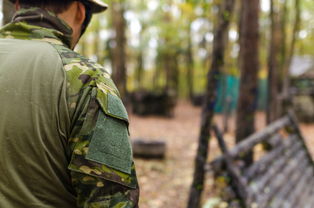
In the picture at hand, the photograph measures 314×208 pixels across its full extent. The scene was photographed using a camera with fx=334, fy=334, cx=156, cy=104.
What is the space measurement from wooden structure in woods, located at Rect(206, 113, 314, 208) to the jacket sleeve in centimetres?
252

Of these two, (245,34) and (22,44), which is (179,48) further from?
(22,44)

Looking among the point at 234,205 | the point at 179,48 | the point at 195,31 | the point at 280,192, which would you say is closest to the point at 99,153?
the point at 234,205

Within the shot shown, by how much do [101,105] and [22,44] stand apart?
43cm

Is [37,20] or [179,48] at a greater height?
[37,20]

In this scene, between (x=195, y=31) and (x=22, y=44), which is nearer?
(x=22, y=44)

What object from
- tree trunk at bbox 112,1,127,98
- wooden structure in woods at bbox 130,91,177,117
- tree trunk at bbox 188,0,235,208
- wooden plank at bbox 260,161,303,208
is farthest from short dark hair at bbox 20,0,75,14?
wooden structure in woods at bbox 130,91,177,117

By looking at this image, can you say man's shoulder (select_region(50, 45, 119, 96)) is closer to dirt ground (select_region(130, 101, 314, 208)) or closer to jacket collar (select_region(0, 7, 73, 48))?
jacket collar (select_region(0, 7, 73, 48))

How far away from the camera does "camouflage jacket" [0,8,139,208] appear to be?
1278 mm

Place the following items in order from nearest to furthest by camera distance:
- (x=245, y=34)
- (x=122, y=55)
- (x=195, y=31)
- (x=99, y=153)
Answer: (x=99, y=153) < (x=245, y=34) < (x=122, y=55) < (x=195, y=31)

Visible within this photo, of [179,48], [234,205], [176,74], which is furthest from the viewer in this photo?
[176,74]

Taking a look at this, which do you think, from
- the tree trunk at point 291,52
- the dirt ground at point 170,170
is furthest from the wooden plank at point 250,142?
the tree trunk at point 291,52

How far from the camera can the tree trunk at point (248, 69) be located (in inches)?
228

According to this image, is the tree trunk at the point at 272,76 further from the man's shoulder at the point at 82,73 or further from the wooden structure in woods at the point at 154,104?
the wooden structure in woods at the point at 154,104

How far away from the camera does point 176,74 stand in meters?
28.8
